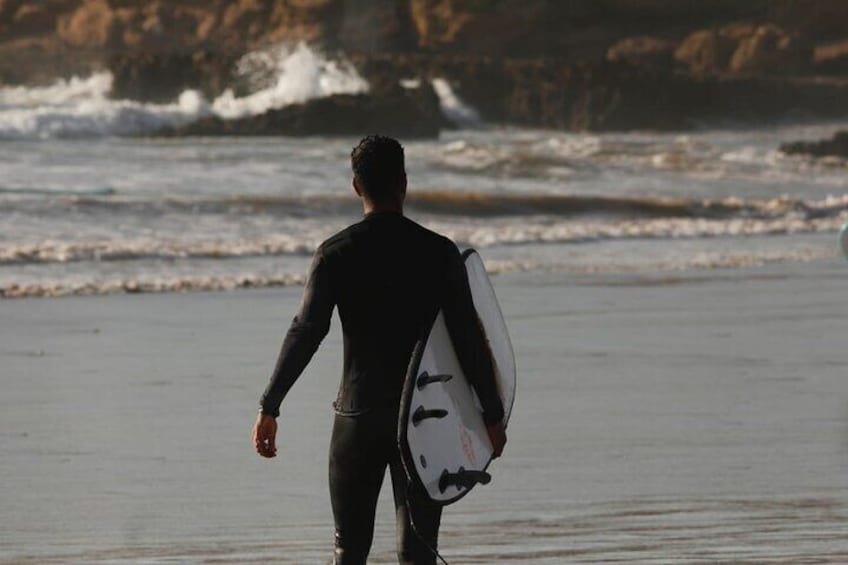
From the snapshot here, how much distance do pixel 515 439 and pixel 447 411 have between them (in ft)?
11.5

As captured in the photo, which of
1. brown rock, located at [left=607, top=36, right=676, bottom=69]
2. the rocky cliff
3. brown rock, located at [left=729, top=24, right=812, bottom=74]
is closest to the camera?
the rocky cliff

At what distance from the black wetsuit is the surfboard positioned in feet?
0.11

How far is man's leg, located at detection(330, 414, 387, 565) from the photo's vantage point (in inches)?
179

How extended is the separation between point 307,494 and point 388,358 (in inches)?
94.6

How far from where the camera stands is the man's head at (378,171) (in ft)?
15.0

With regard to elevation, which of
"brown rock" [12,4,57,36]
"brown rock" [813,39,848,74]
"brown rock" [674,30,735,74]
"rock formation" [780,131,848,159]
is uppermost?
"rock formation" [780,131,848,159]

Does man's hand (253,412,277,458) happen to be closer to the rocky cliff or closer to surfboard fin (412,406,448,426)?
surfboard fin (412,406,448,426)

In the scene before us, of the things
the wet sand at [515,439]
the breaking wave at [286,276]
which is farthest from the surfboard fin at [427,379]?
the breaking wave at [286,276]

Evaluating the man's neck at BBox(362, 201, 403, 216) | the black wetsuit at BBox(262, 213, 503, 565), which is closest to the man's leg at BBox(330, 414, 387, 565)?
the black wetsuit at BBox(262, 213, 503, 565)

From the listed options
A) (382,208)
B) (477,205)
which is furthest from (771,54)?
(382,208)

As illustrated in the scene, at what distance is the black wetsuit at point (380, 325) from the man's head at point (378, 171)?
5 cm

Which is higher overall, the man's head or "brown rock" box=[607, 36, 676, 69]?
the man's head

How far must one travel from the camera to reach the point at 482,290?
15.2ft

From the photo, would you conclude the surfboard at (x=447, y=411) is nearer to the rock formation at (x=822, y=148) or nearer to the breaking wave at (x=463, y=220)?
the breaking wave at (x=463, y=220)
